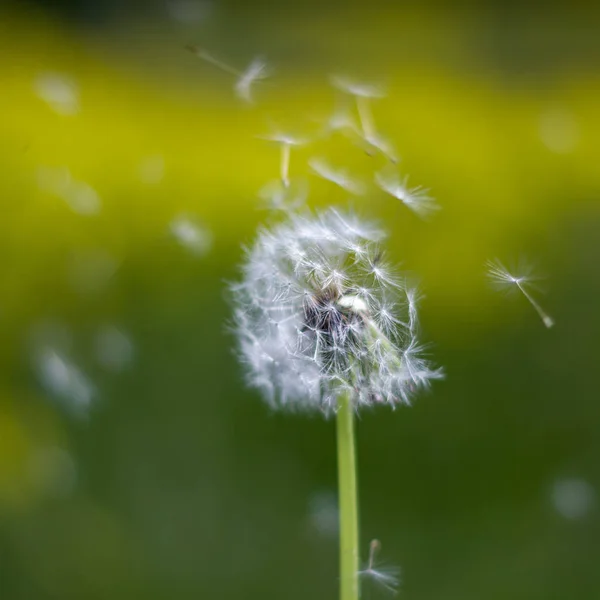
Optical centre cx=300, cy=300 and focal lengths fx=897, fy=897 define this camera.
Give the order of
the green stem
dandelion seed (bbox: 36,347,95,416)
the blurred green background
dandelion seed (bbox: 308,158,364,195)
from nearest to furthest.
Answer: the green stem
dandelion seed (bbox: 308,158,364,195)
dandelion seed (bbox: 36,347,95,416)
the blurred green background

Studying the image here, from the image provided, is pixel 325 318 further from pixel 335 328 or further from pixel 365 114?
pixel 365 114

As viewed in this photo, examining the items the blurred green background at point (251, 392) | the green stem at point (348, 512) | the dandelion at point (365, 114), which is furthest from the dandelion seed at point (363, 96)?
the blurred green background at point (251, 392)

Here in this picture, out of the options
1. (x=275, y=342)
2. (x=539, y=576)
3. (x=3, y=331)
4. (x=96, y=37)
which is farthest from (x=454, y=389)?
(x=96, y=37)

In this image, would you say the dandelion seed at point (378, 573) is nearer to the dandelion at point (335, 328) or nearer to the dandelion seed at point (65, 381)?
the dandelion at point (335, 328)

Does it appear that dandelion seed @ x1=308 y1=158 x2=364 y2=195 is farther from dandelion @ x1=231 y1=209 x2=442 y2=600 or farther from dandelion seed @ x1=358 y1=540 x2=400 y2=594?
dandelion seed @ x1=358 y1=540 x2=400 y2=594

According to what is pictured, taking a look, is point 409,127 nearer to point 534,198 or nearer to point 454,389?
point 534,198

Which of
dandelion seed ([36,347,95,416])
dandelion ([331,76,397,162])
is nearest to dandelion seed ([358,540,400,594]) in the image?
dandelion ([331,76,397,162])
